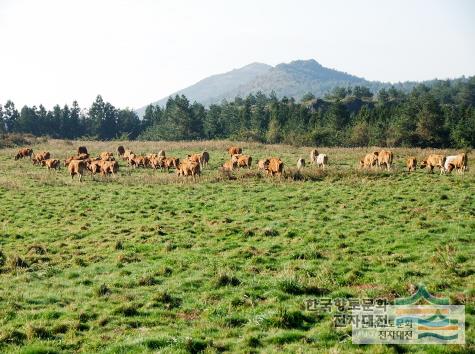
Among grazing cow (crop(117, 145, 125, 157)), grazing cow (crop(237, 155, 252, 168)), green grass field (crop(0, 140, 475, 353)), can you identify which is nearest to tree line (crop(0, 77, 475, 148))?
grazing cow (crop(117, 145, 125, 157))

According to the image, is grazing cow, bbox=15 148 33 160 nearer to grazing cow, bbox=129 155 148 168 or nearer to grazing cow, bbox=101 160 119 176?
grazing cow, bbox=129 155 148 168

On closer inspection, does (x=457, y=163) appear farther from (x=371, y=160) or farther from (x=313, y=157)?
(x=313, y=157)

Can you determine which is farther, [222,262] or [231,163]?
[231,163]

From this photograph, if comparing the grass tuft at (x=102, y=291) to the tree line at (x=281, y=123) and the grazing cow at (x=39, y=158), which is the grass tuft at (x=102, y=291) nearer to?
the grazing cow at (x=39, y=158)

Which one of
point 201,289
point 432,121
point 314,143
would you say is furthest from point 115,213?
point 432,121

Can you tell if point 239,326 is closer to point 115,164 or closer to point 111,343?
point 111,343

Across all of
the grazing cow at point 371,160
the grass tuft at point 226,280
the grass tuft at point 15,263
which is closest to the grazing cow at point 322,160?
the grazing cow at point 371,160

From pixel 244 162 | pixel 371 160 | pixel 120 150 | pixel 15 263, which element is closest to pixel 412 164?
pixel 371 160

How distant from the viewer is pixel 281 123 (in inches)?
3846

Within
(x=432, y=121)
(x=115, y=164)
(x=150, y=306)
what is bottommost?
(x=150, y=306)

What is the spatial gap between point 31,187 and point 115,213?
38.5ft

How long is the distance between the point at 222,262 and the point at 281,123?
8692 centimetres

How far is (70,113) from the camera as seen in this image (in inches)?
4272

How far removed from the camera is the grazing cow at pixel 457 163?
2970 centimetres
